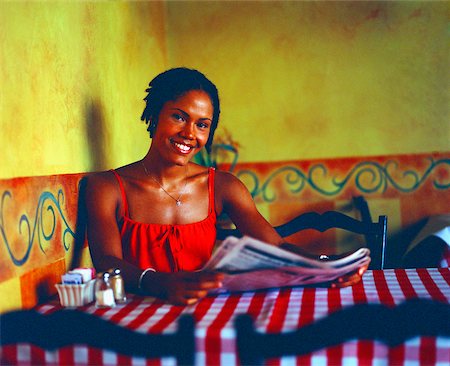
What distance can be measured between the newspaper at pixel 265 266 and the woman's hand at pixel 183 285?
0.03 metres

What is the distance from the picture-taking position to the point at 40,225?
4.94ft

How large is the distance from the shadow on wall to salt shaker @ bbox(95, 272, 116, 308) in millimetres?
682

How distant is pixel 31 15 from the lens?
1514 millimetres

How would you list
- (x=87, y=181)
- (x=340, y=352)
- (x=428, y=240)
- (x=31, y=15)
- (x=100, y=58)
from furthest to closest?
1. (x=428, y=240)
2. (x=100, y=58)
3. (x=87, y=181)
4. (x=31, y=15)
5. (x=340, y=352)

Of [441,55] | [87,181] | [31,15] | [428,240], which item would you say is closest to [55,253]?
[87,181]

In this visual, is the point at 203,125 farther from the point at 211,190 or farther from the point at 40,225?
the point at 40,225

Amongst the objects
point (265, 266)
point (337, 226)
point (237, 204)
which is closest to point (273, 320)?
point (265, 266)

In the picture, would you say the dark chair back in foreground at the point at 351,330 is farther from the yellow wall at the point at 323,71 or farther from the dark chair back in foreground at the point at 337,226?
the yellow wall at the point at 323,71

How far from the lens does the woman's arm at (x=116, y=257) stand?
128 centimetres

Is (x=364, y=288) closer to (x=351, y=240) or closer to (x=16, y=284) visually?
(x=16, y=284)

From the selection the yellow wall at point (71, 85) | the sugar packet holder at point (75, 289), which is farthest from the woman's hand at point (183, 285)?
the yellow wall at point (71, 85)

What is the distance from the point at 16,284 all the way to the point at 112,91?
1032 mm

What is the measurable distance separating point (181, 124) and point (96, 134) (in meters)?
0.34

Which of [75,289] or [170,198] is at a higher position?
[170,198]
